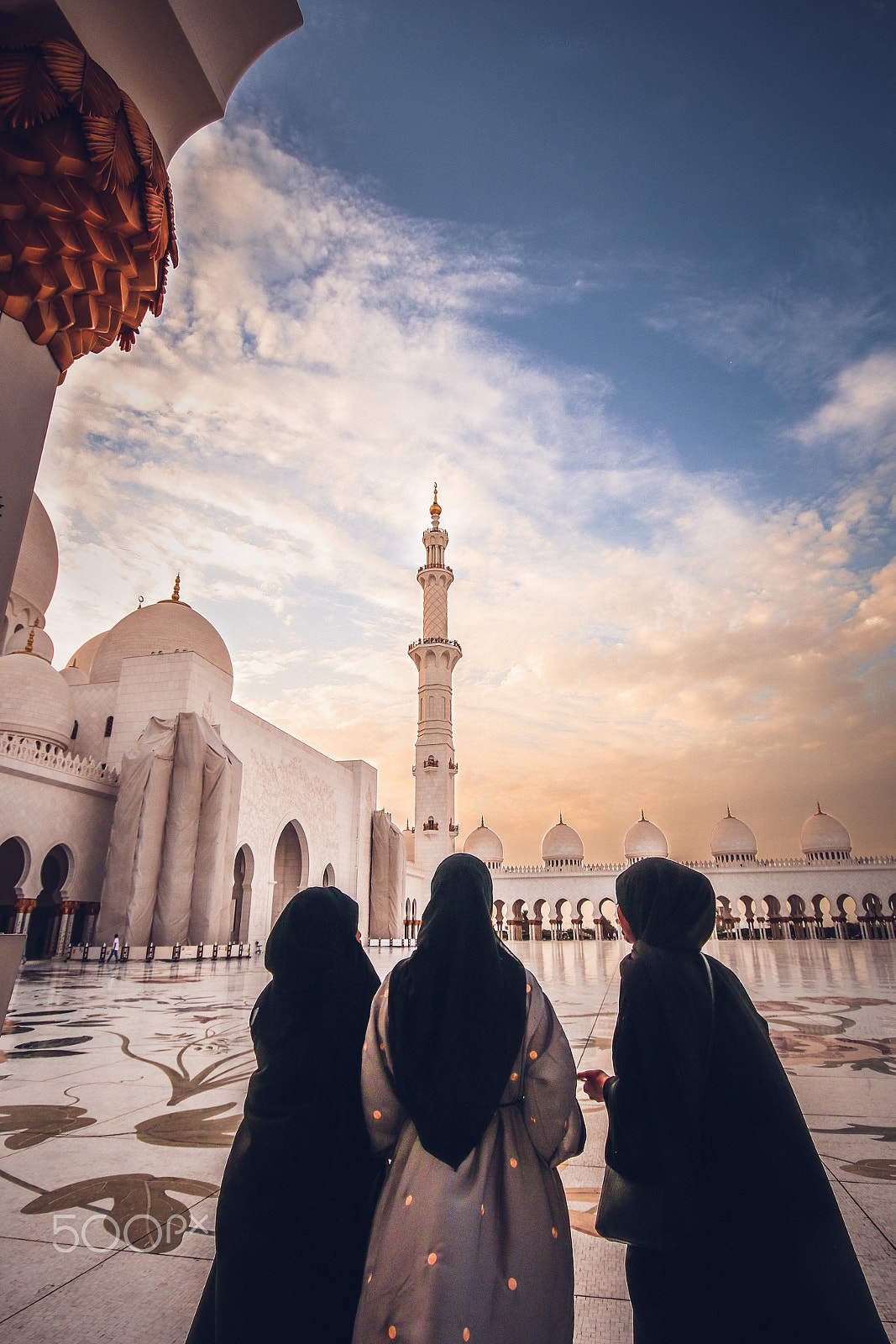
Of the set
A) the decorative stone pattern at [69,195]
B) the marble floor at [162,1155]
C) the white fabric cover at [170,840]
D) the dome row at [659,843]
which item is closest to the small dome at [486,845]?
the dome row at [659,843]

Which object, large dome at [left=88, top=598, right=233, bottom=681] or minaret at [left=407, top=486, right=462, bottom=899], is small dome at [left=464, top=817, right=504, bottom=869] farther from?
large dome at [left=88, top=598, right=233, bottom=681]

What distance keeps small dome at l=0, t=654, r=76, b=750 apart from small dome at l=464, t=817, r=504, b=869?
60.6 feet

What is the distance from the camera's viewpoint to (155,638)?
15.1 meters

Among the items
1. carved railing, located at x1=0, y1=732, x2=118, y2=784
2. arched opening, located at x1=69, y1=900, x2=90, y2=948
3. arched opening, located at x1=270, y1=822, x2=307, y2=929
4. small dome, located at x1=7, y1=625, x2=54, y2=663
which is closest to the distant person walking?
carved railing, located at x1=0, y1=732, x2=118, y2=784

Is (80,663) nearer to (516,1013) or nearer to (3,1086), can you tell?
(3,1086)

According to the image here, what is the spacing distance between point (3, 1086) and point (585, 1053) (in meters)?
2.30

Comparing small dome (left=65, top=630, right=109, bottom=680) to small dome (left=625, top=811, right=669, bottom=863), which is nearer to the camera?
small dome (left=65, top=630, right=109, bottom=680)

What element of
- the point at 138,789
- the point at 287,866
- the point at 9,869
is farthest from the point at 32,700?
the point at 287,866

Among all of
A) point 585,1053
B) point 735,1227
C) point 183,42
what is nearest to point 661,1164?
point 735,1227

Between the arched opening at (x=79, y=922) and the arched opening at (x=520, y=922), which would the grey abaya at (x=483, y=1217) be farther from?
the arched opening at (x=520, y=922)

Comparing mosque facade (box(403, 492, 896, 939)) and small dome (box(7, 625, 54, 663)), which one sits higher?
small dome (box(7, 625, 54, 663))

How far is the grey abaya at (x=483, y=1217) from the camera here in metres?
0.97

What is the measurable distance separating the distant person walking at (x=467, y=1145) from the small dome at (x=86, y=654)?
63.8ft

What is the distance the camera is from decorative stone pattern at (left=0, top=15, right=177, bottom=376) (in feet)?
5.47
